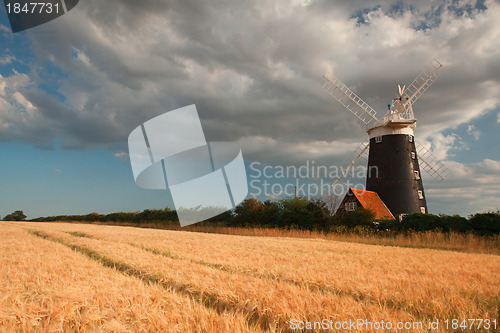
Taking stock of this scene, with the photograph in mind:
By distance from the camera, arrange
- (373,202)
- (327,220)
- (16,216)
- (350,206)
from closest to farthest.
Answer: (327,220) → (350,206) → (373,202) → (16,216)

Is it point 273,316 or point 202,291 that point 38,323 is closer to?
point 202,291

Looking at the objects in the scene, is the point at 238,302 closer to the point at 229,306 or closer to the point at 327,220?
the point at 229,306

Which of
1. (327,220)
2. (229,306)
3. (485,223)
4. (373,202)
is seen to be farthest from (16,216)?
(485,223)

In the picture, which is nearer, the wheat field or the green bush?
the wheat field

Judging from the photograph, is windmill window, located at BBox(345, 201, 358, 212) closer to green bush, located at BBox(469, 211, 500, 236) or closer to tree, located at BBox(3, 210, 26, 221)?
green bush, located at BBox(469, 211, 500, 236)

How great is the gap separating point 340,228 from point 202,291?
20.0 metres

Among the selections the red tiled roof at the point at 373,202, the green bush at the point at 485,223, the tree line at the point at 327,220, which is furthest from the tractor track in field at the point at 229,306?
the red tiled roof at the point at 373,202

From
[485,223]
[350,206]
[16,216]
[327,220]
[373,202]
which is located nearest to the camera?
[485,223]

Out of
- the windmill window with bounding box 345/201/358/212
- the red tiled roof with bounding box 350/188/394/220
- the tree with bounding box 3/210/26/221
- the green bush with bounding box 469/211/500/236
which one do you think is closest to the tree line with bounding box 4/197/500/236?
the green bush with bounding box 469/211/500/236

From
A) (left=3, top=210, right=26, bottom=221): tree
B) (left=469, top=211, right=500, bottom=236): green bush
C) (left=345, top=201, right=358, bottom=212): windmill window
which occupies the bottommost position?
(left=3, top=210, right=26, bottom=221): tree

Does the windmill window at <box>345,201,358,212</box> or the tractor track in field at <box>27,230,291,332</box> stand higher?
the windmill window at <box>345,201,358,212</box>

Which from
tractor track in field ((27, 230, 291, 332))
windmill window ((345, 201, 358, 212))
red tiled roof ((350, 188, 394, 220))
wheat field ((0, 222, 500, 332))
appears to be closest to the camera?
wheat field ((0, 222, 500, 332))

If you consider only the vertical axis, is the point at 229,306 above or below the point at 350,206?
below

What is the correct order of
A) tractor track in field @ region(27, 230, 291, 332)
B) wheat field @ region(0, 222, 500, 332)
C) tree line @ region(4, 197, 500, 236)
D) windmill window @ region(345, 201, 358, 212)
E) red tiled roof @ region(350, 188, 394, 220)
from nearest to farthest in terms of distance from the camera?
wheat field @ region(0, 222, 500, 332), tractor track in field @ region(27, 230, 291, 332), tree line @ region(4, 197, 500, 236), red tiled roof @ region(350, 188, 394, 220), windmill window @ region(345, 201, 358, 212)
